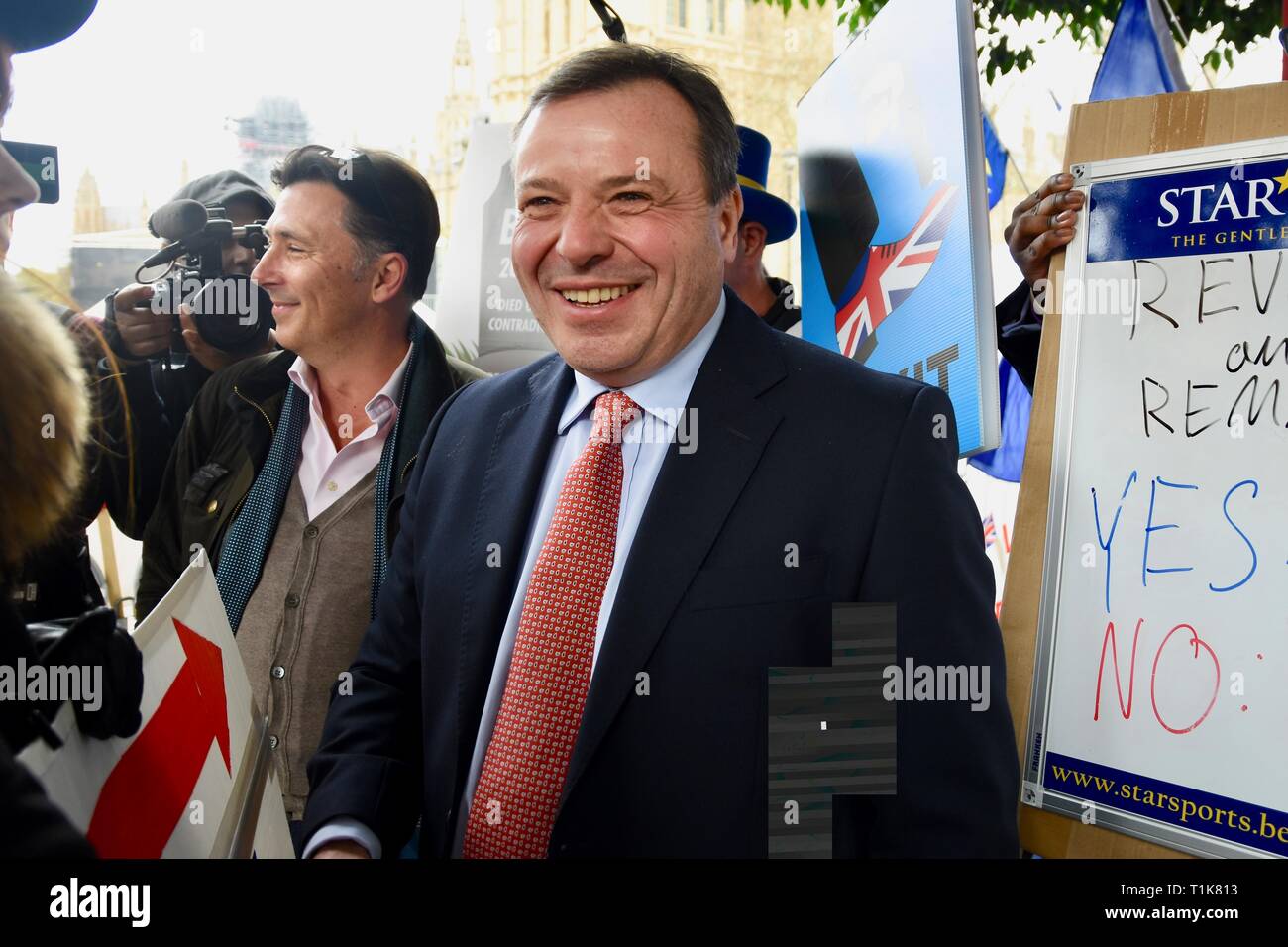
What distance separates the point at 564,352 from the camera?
164 cm

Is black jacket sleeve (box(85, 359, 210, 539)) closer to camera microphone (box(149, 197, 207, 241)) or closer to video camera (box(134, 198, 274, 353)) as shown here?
video camera (box(134, 198, 274, 353))

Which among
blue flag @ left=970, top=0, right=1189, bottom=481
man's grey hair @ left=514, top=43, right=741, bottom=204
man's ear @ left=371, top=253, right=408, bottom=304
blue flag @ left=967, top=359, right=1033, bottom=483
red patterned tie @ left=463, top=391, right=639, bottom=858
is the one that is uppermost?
blue flag @ left=970, top=0, right=1189, bottom=481

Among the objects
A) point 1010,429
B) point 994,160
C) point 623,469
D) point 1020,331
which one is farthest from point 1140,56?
point 623,469

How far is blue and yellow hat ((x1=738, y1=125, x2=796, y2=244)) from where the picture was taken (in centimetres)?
323

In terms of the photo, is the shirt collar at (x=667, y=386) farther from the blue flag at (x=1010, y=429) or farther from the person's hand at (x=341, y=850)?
the blue flag at (x=1010, y=429)

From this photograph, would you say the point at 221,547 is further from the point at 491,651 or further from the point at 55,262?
the point at 491,651

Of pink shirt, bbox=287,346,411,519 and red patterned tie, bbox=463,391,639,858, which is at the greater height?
pink shirt, bbox=287,346,411,519

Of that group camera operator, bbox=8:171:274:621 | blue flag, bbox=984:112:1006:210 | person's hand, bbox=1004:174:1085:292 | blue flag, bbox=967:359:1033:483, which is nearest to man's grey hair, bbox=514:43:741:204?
person's hand, bbox=1004:174:1085:292

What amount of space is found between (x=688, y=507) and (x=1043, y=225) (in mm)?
779

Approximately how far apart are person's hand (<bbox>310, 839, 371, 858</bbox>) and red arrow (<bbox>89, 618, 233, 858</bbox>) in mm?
287

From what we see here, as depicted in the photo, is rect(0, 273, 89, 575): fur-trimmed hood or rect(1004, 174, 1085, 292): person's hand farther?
rect(1004, 174, 1085, 292): person's hand

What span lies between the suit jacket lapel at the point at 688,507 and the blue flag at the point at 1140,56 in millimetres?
1194

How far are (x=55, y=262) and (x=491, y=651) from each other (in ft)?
3.43

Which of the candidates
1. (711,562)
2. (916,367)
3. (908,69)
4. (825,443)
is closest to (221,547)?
(711,562)
